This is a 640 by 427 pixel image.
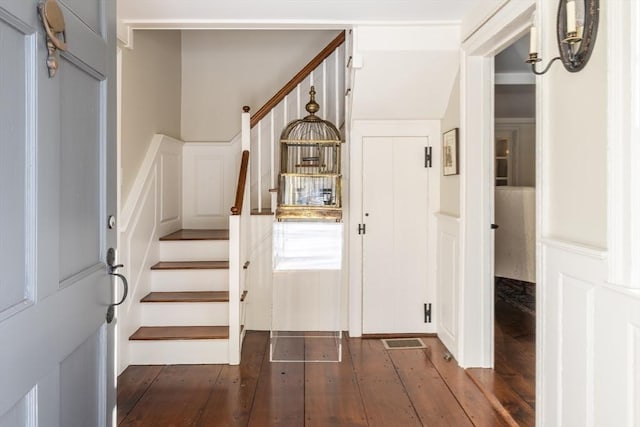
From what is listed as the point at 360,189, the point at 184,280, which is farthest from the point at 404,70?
the point at 184,280

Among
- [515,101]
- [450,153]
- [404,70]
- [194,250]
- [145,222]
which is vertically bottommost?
[194,250]

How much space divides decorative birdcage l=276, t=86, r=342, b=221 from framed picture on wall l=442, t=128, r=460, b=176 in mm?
825

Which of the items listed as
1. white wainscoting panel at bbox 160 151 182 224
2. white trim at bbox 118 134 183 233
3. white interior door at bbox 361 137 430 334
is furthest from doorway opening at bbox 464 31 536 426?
white wainscoting panel at bbox 160 151 182 224

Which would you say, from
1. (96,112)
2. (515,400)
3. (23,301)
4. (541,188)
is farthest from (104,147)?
(515,400)

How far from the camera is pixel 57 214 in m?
1.14

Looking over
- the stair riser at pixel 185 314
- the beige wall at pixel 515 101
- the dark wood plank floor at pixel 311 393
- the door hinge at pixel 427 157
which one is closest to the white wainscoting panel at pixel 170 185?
the stair riser at pixel 185 314

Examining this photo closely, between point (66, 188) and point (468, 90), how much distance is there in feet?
8.50

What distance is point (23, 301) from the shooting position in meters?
0.99

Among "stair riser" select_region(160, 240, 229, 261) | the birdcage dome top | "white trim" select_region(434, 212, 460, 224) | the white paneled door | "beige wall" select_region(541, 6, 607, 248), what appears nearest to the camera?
the white paneled door

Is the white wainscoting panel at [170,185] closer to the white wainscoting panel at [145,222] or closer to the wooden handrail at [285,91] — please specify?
the white wainscoting panel at [145,222]

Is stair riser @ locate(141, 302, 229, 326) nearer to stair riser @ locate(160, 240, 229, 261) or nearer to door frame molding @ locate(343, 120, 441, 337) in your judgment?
stair riser @ locate(160, 240, 229, 261)

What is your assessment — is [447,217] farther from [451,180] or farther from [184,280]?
[184,280]

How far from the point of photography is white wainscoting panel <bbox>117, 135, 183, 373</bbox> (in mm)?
3039

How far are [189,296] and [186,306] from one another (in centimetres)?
10
